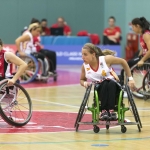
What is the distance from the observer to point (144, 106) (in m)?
10.9

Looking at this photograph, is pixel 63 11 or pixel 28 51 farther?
pixel 63 11

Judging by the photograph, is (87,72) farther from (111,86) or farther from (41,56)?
(41,56)

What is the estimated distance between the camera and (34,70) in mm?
14906

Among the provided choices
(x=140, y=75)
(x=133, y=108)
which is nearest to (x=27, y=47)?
(x=140, y=75)

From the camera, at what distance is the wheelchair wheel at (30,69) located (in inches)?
580

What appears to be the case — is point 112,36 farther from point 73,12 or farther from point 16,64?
point 16,64

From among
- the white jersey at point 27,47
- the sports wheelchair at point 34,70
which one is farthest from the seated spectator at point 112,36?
the white jersey at point 27,47

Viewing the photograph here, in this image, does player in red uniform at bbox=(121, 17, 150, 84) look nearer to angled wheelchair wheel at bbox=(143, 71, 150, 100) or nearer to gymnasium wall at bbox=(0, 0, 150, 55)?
angled wheelchair wheel at bbox=(143, 71, 150, 100)

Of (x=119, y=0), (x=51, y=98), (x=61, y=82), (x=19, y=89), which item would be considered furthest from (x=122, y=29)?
(x=19, y=89)

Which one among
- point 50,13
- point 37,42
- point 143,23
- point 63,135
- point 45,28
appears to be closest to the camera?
point 63,135

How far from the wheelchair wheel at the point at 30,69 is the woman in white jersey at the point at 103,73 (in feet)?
21.9

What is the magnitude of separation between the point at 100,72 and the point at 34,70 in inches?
277

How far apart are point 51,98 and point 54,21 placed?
1308 centimetres

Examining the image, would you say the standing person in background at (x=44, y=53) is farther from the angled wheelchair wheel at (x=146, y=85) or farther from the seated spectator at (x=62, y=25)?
the seated spectator at (x=62, y=25)
